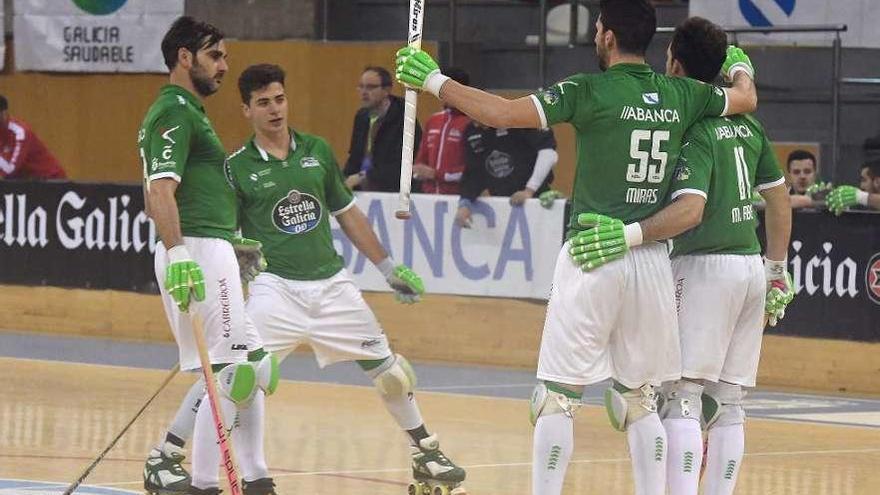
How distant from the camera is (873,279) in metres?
16.0

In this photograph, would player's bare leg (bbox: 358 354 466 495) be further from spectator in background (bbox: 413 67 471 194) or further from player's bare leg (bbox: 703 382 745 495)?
spectator in background (bbox: 413 67 471 194)

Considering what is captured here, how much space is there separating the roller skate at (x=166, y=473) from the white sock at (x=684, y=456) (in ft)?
8.54

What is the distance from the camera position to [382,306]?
18328mm

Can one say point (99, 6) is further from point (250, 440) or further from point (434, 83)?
point (434, 83)

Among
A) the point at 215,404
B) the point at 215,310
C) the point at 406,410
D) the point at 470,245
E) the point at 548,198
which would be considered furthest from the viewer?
the point at 470,245

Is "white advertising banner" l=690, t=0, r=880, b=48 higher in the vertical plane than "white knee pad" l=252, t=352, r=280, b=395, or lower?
higher

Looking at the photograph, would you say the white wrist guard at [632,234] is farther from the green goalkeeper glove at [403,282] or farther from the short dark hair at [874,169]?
the short dark hair at [874,169]

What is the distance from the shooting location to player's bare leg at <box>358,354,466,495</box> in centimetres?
1105

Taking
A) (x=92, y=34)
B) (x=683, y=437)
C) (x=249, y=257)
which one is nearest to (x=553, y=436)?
(x=683, y=437)

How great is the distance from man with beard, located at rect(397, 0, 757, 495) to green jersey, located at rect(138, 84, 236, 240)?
1535mm

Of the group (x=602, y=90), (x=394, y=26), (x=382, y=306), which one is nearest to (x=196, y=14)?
(x=394, y=26)

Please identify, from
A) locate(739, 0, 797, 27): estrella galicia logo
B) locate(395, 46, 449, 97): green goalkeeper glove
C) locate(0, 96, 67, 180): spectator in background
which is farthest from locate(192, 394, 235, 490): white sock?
locate(0, 96, 67, 180): spectator in background

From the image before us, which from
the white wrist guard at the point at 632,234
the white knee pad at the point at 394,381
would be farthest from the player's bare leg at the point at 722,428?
the white knee pad at the point at 394,381

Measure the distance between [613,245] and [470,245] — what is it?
8.73 meters
